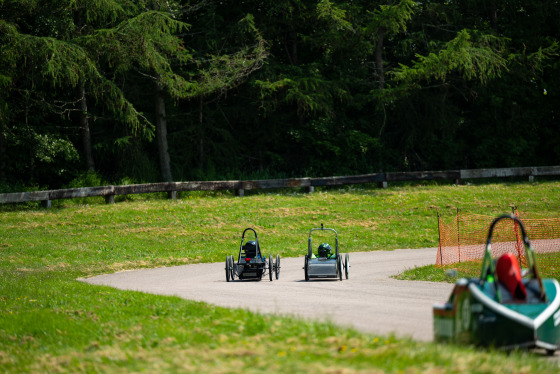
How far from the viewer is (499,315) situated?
25.8 feet

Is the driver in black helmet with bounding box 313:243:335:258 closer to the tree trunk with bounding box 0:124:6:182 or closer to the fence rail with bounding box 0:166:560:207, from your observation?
the fence rail with bounding box 0:166:560:207

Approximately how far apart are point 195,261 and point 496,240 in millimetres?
9486

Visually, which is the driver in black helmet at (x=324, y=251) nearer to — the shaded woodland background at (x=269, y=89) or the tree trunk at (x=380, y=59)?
the shaded woodland background at (x=269, y=89)

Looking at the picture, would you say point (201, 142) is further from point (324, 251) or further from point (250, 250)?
point (324, 251)

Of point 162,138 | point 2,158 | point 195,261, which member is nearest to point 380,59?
point 162,138

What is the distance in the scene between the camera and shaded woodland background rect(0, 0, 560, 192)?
3253cm

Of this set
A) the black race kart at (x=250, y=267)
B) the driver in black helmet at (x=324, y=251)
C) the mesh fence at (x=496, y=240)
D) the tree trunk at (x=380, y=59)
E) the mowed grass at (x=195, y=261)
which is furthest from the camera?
the tree trunk at (x=380, y=59)

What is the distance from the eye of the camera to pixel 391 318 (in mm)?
10609

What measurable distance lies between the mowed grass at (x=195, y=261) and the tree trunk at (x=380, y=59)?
6761 mm

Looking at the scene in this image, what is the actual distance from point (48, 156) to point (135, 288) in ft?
60.7

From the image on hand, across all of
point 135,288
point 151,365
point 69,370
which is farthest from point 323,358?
point 135,288

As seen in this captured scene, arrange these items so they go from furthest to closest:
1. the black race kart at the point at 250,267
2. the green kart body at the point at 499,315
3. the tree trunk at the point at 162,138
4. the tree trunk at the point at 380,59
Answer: the tree trunk at the point at 380,59, the tree trunk at the point at 162,138, the black race kart at the point at 250,267, the green kart body at the point at 499,315

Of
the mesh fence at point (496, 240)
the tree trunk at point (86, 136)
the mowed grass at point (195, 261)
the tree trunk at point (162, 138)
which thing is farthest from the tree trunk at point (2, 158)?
the mesh fence at point (496, 240)

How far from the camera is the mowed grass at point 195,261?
24.4 ft
